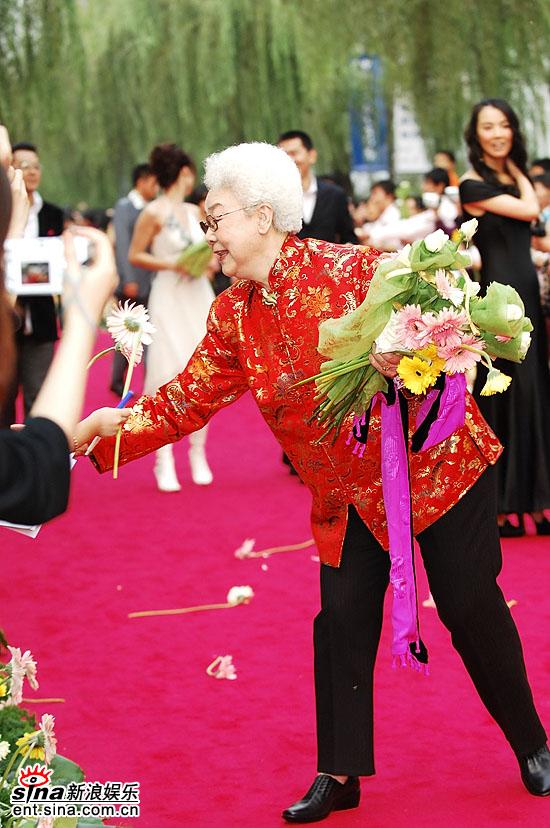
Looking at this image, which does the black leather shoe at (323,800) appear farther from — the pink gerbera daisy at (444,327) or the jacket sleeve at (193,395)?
the pink gerbera daisy at (444,327)

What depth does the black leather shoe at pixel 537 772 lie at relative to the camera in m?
3.97

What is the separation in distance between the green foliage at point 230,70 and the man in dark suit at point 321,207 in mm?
7763

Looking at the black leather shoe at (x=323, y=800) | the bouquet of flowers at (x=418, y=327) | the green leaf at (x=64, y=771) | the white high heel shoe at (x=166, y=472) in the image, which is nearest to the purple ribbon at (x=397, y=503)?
the bouquet of flowers at (x=418, y=327)

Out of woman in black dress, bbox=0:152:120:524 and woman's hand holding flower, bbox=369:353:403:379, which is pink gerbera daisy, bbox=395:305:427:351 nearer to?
woman's hand holding flower, bbox=369:353:403:379

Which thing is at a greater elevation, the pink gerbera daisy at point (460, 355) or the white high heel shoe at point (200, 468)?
the pink gerbera daisy at point (460, 355)

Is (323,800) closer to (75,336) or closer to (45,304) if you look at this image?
(75,336)

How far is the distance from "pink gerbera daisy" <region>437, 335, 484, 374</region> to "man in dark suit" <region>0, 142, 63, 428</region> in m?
5.10

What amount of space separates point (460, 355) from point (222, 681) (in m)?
2.12

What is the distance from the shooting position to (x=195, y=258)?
28.6ft

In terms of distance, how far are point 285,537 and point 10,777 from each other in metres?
4.35

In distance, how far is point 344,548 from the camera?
3900mm

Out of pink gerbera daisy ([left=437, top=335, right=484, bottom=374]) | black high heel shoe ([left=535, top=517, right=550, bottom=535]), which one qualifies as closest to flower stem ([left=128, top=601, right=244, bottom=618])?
black high heel shoe ([left=535, top=517, right=550, bottom=535])

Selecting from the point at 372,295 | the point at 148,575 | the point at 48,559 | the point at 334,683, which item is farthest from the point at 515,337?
the point at 48,559

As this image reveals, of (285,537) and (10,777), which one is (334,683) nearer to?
(10,777)
